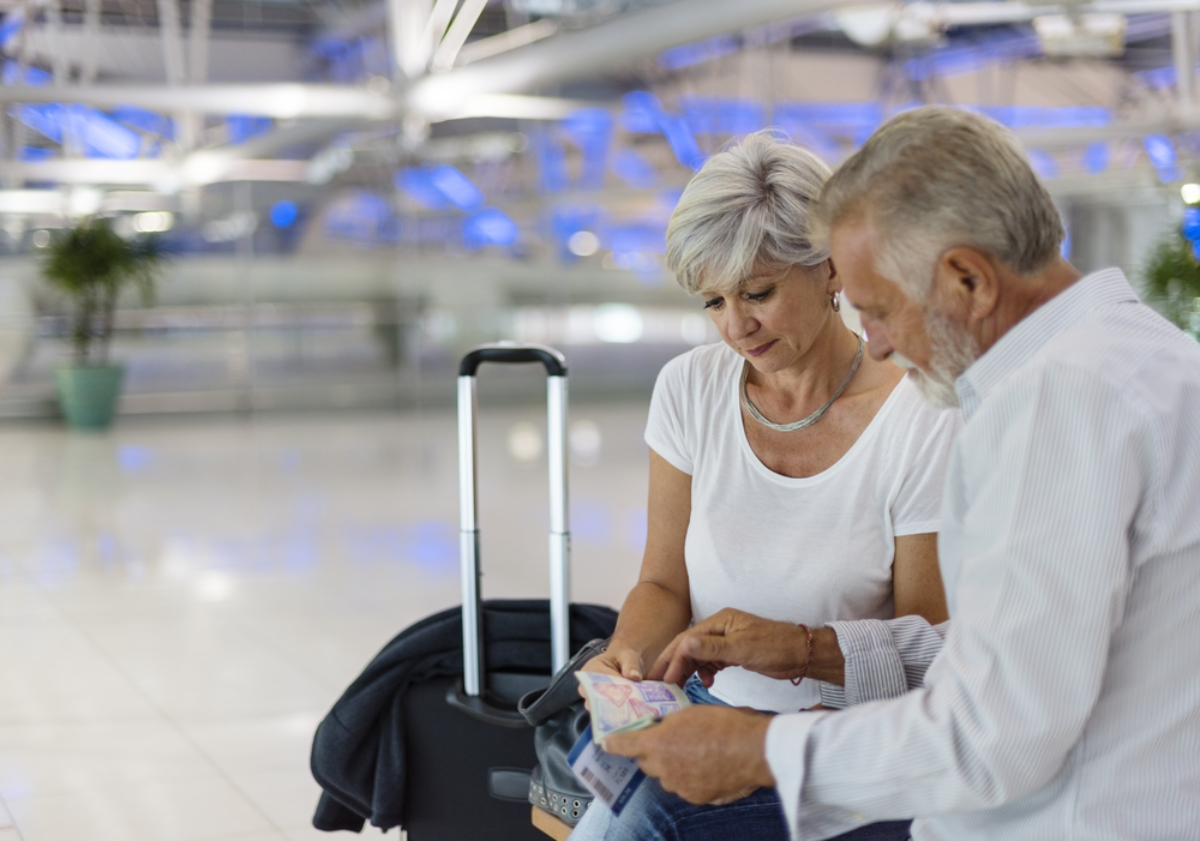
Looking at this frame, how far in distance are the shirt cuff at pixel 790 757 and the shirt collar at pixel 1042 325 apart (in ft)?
1.24

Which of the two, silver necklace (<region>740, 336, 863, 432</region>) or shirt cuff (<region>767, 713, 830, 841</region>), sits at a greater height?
silver necklace (<region>740, 336, 863, 432</region>)

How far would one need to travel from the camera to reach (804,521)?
1878mm

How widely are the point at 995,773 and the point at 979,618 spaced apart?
0.14m

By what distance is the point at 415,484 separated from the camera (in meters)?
8.60

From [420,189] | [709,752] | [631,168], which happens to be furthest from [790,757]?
[631,168]

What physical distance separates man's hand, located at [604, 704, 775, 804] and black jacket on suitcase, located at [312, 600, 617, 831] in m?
0.88

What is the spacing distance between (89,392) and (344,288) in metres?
3.82

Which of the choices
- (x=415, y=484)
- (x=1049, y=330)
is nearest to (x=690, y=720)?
(x=1049, y=330)

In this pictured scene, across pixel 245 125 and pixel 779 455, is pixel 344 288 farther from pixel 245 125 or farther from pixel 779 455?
pixel 779 455

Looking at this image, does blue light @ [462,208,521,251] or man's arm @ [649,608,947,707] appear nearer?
man's arm @ [649,608,947,707]

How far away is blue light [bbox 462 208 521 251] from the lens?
16156mm

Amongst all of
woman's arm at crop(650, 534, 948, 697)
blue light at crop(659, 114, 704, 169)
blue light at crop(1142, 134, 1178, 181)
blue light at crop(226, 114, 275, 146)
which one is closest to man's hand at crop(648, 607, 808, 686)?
woman's arm at crop(650, 534, 948, 697)

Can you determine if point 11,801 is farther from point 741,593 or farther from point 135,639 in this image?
point 741,593

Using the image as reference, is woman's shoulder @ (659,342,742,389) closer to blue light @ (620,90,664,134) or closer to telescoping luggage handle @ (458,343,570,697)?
telescoping luggage handle @ (458,343,570,697)
